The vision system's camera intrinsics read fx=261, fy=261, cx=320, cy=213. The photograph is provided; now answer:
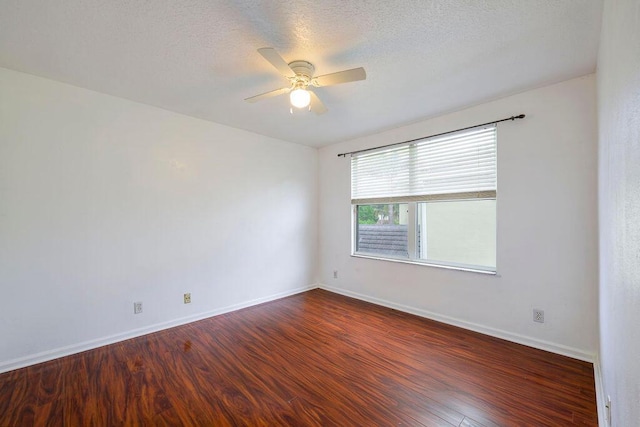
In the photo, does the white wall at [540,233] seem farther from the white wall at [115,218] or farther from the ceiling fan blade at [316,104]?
the white wall at [115,218]

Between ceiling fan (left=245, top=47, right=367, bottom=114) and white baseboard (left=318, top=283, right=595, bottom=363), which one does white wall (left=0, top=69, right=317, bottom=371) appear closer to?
ceiling fan (left=245, top=47, right=367, bottom=114)

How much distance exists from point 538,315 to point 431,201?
155cm

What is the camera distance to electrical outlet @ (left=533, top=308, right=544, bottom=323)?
2.49 m

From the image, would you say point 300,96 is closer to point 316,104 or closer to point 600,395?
point 316,104

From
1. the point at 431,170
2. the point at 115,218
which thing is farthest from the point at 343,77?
the point at 115,218

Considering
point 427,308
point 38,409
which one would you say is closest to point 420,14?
point 427,308

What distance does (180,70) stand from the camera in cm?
220

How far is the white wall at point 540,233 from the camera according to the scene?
2.29 meters

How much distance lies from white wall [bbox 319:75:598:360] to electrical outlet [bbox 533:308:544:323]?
0.04m

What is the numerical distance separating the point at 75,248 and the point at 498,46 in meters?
4.00

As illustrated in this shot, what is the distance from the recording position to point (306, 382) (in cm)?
203

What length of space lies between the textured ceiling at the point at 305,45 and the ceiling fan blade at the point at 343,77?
0.71 ft

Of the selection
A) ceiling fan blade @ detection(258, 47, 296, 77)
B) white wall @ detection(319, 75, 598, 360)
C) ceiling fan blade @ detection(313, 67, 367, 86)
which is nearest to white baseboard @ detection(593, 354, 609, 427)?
white wall @ detection(319, 75, 598, 360)

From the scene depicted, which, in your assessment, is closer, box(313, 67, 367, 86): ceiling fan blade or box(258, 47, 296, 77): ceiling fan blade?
box(258, 47, 296, 77): ceiling fan blade
